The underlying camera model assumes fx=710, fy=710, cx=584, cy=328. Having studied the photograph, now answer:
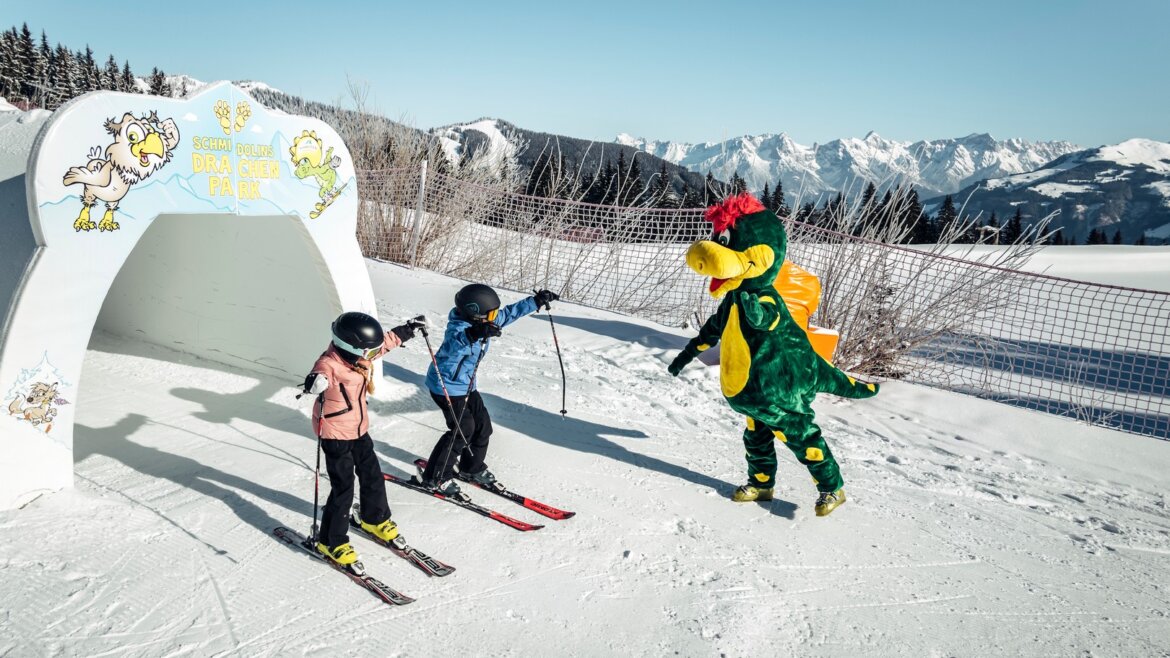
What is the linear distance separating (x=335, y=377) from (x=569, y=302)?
5529 mm

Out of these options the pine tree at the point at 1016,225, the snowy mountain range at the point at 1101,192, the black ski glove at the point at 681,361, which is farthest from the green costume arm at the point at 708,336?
the snowy mountain range at the point at 1101,192

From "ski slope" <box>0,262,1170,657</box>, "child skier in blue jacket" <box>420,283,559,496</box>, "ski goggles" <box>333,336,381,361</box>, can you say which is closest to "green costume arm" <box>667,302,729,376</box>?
"ski slope" <box>0,262,1170,657</box>

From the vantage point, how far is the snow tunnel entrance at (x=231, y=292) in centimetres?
459

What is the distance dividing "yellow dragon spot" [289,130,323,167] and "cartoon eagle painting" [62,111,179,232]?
78 centimetres

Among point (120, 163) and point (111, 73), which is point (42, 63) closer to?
point (111, 73)

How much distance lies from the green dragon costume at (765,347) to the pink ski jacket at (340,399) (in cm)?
169

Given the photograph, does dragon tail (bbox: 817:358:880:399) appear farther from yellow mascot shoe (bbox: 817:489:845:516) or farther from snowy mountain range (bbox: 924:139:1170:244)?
snowy mountain range (bbox: 924:139:1170:244)

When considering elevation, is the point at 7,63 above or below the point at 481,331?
above

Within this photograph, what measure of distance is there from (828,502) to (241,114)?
12.3 ft

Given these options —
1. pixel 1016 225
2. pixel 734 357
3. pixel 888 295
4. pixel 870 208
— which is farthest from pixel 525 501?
pixel 1016 225

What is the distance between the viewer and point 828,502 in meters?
3.81

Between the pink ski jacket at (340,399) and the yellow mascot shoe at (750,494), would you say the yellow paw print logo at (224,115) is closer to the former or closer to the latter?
the pink ski jacket at (340,399)

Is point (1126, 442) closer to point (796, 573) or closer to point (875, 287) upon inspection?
point (875, 287)

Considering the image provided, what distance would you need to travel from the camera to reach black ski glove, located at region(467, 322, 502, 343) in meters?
3.57
